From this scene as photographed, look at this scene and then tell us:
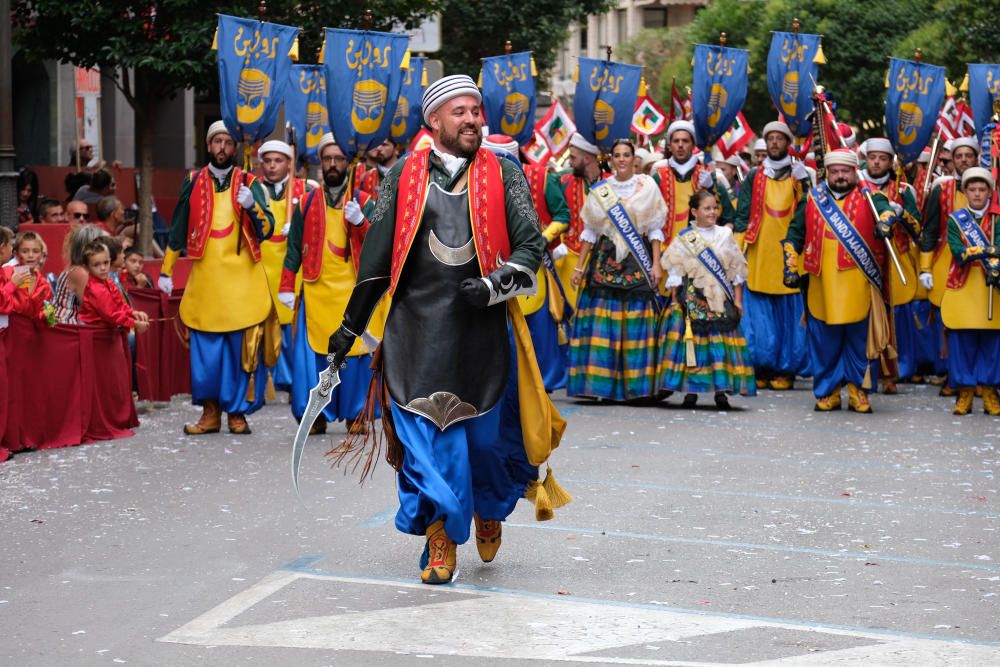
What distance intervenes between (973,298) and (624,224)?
261 centimetres

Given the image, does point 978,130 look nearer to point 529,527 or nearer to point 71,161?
point 529,527

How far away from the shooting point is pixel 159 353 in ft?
45.5

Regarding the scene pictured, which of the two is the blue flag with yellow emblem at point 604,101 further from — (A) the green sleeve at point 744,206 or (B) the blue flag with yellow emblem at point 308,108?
(B) the blue flag with yellow emblem at point 308,108

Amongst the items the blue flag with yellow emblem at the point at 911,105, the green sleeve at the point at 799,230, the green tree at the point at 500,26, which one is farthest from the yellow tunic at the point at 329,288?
the green tree at the point at 500,26

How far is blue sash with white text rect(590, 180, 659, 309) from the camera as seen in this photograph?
13.5 meters

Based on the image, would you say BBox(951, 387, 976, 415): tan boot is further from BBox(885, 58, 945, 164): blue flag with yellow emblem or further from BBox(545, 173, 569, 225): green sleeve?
BBox(545, 173, 569, 225): green sleeve

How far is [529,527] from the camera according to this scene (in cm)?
841

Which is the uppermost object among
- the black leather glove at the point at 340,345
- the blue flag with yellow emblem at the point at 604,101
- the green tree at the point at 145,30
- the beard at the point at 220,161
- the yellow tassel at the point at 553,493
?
the green tree at the point at 145,30

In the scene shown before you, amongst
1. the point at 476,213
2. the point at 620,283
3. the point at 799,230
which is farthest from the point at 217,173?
the point at 476,213

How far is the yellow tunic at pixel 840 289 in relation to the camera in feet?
43.3

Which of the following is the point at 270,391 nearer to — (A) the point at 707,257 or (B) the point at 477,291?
(A) the point at 707,257

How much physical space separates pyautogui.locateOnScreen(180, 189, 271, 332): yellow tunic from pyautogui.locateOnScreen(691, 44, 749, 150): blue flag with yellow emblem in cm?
546

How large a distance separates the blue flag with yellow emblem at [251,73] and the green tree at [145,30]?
24.4 feet

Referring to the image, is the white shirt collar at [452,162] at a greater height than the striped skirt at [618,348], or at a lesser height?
greater
